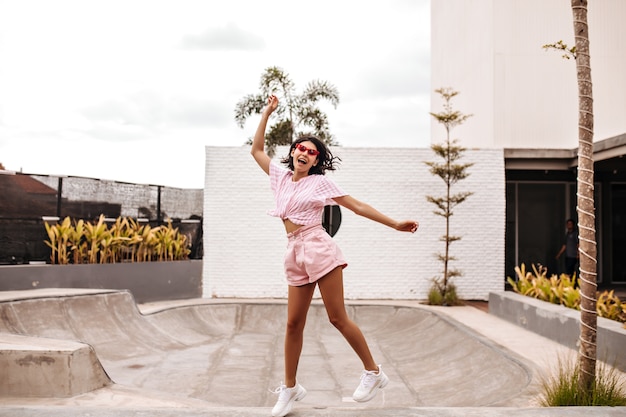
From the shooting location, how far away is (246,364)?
26.6 feet

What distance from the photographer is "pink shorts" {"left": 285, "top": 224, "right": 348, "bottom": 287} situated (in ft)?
11.9

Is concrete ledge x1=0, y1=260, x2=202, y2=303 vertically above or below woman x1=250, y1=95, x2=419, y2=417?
below

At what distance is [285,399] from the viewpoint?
362 centimetres

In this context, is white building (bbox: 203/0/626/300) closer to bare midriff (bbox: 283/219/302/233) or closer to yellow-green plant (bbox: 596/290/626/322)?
yellow-green plant (bbox: 596/290/626/322)

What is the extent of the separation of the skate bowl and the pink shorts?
6.13 feet

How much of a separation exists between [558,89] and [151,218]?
988cm

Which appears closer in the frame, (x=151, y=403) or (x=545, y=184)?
(x=151, y=403)

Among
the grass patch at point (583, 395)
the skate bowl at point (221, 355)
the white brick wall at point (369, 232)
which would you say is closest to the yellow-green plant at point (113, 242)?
the white brick wall at point (369, 232)

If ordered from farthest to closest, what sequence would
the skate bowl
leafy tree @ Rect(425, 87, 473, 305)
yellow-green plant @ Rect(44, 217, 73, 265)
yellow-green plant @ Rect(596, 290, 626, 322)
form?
leafy tree @ Rect(425, 87, 473, 305) → yellow-green plant @ Rect(44, 217, 73, 265) → yellow-green plant @ Rect(596, 290, 626, 322) → the skate bowl

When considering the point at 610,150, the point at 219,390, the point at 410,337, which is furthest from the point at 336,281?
the point at 610,150

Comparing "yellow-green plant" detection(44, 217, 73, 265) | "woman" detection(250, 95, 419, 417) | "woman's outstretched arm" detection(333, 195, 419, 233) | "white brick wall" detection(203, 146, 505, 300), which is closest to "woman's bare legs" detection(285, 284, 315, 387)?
"woman" detection(250, 95, 419, 417)

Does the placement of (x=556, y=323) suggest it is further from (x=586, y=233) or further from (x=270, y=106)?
(x=270, y=106)

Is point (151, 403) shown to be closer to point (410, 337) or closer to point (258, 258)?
point (410, 337)

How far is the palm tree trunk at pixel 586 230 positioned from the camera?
4.22 m
